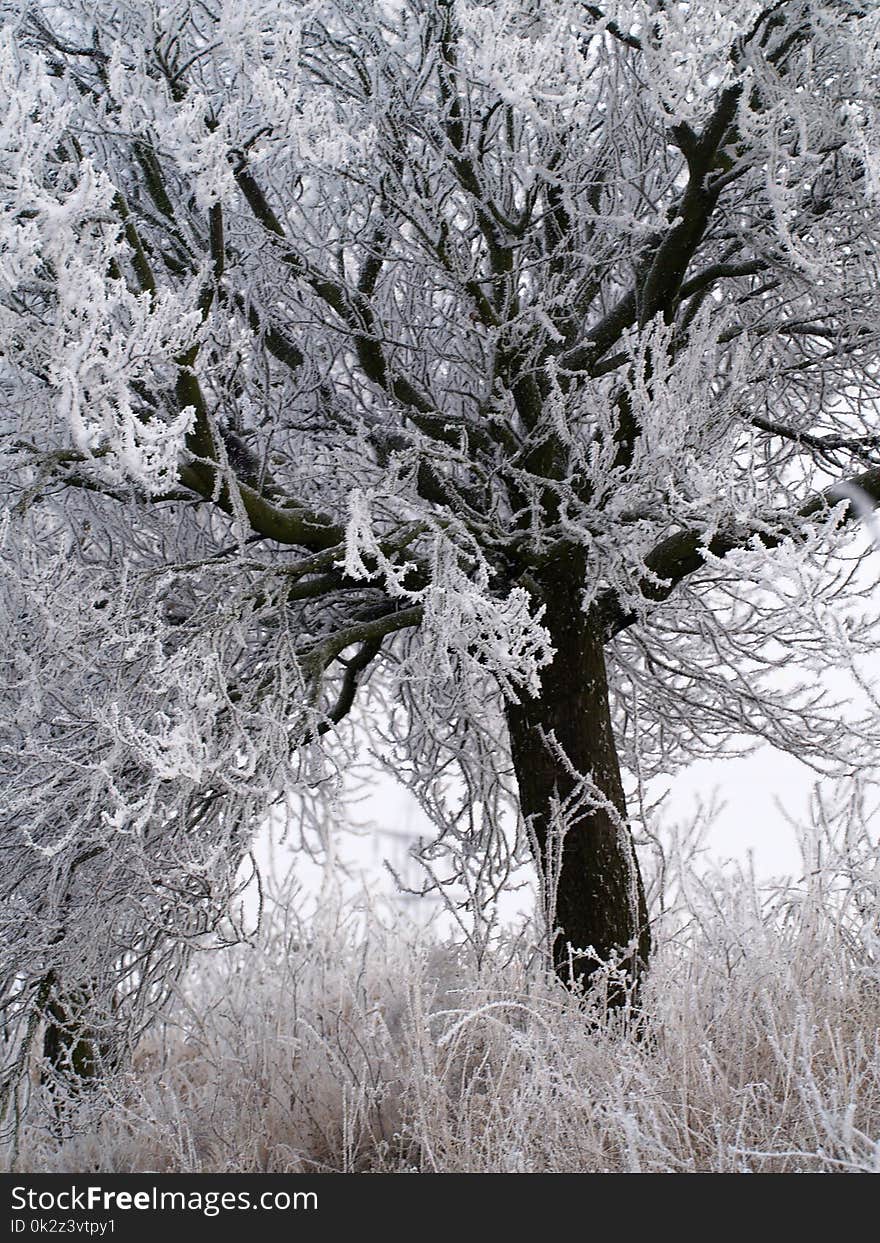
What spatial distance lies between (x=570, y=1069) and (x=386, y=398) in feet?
9.76

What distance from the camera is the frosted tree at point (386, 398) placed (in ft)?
11.6

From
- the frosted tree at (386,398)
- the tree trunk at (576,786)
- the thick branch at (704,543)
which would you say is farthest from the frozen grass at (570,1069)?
the thick branch at (704,543)

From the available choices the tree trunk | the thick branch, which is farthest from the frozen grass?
the thick branch

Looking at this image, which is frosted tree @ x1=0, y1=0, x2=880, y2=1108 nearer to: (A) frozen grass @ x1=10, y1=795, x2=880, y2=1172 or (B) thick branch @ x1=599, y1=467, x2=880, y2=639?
(B) thick branch @ x1=599, y1=467, x2=880, y2=639

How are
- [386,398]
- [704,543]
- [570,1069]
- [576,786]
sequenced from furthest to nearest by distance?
[386,398] < [576,786] < [704,543] < [570,1069]

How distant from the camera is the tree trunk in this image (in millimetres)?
5078

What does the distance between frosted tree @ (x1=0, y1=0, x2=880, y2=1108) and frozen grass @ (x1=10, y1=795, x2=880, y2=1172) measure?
44 centimetres

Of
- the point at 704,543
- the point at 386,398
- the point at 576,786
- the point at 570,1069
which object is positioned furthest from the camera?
the point at 386,398

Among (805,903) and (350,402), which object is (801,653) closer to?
(805,903)

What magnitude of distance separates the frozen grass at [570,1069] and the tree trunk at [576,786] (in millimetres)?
205

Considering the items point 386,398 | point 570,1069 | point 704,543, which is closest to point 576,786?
point 704,543

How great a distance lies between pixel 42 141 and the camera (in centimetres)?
319

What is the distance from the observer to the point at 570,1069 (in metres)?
3.79

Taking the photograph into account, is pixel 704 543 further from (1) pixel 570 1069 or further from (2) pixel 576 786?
(1) pixel 570 1069
